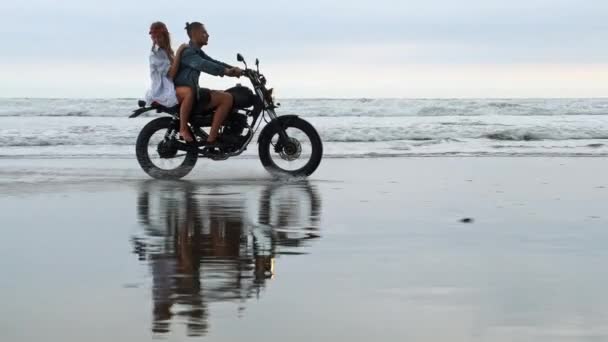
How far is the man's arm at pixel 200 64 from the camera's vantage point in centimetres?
1295

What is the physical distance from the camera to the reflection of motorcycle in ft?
17.0

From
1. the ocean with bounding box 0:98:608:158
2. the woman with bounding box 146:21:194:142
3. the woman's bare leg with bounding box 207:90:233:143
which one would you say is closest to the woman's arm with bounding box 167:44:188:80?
the woman with bounding box 146:21:194:142

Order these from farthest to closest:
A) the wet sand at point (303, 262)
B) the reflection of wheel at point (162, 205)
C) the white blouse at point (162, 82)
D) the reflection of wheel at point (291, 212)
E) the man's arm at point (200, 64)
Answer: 1. the white blouse at point (162, 82)
2. the man's arm at point (200, 64)
3. the reflection of wheel at point (162, 205)
4. the reflection of wheel at point (291, 212)
5. the wet sand at point (303, 262)

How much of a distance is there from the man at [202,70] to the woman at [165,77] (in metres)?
0.08

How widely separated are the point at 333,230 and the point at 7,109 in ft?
127

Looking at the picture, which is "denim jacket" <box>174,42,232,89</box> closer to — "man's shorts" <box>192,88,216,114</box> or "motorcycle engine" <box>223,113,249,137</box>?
"man's shorts" <box>192,88,216,114</box>

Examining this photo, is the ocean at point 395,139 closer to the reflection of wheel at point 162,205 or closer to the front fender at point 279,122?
the front fender at point 279,122

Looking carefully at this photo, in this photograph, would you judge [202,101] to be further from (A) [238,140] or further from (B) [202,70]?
(A) [238,140]

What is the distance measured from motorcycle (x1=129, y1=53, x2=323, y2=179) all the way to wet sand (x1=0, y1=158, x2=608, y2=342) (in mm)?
1312

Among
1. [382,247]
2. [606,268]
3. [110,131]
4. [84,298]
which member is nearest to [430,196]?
[382,247]

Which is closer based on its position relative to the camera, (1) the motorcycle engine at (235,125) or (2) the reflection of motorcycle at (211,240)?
(2) the reflection of motorcycle at (211,240)

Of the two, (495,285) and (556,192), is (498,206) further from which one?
(495,285)

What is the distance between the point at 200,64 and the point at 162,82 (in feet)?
1.59

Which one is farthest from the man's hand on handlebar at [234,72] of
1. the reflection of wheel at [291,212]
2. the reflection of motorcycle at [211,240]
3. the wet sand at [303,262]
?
the reflection of motorcycle at [211,240]
